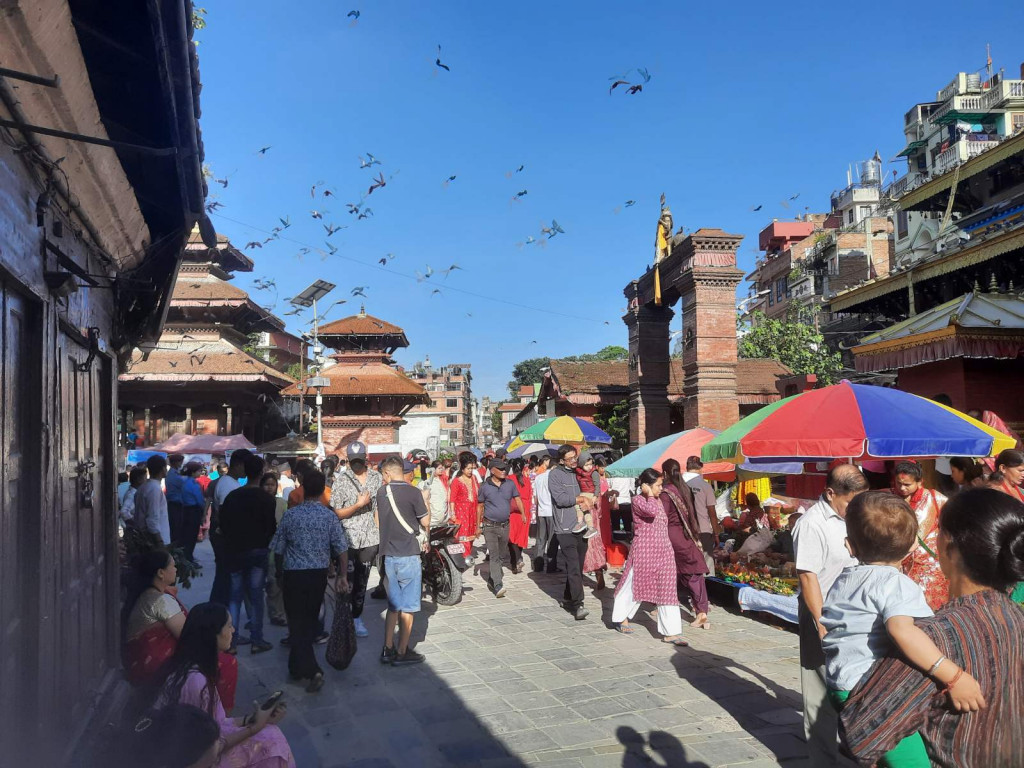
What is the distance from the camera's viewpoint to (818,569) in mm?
4180

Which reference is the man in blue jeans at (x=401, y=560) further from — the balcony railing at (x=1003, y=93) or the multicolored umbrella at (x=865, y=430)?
the balcony railing at (x=1003, y=93)

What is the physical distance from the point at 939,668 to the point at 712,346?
55.6 feet

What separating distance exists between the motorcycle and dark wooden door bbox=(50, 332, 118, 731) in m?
3.97

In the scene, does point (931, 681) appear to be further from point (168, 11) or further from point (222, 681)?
point (168, 11)

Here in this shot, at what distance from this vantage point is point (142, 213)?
6.09 metres

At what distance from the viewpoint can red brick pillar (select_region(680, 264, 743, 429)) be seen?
18.4 metres

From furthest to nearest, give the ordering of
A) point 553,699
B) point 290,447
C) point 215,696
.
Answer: point 290,447
point 553,699
point 215,696

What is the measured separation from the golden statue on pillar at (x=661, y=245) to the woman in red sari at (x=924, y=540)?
49.6 feet

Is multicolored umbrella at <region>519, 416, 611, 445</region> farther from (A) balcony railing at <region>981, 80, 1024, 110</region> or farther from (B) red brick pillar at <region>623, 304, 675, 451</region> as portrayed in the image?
(A) balcony railing at <region>981, 80, 1024, 110</region>

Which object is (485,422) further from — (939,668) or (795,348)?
(939,668)

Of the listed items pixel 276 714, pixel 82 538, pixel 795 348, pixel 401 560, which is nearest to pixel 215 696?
pixel 276 714

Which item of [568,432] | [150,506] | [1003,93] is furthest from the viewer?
[1003,93]

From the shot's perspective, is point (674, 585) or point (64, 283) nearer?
point (64, 283)

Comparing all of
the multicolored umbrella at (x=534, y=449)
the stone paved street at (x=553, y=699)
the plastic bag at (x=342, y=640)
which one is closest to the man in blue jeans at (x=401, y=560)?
the stone paved street at (x=553, y=699)
